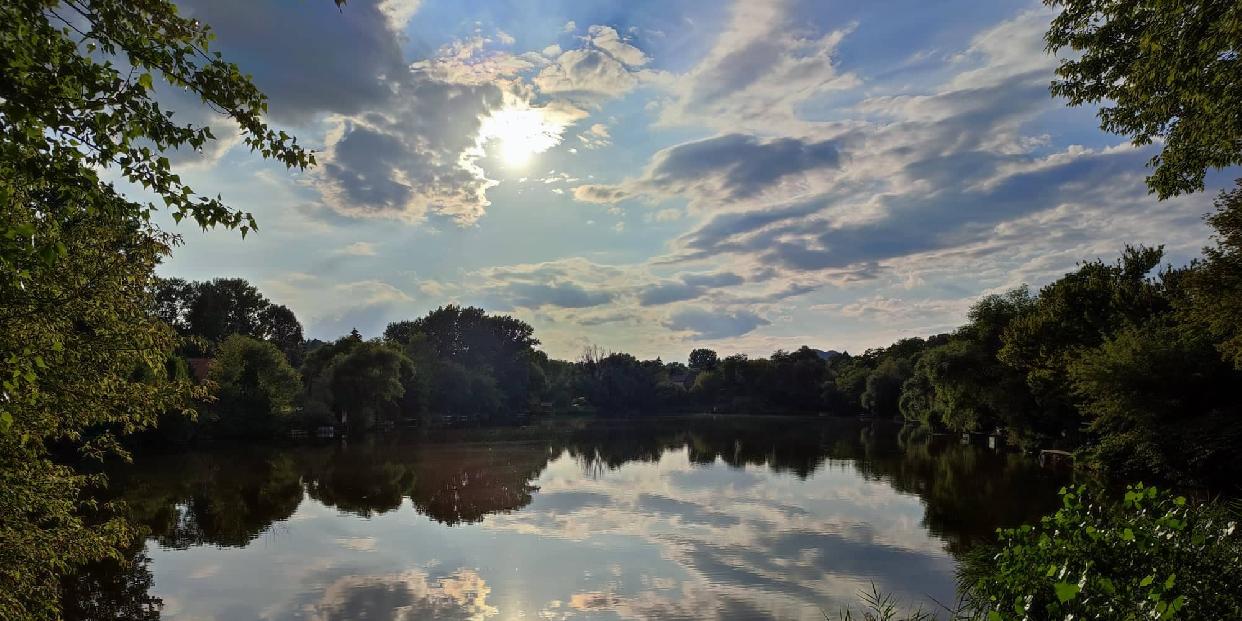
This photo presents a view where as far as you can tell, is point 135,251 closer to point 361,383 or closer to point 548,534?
point 548,534

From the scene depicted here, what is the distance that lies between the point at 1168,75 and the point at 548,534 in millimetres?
18141

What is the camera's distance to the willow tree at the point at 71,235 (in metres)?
4.33

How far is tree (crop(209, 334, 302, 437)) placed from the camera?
5105cm

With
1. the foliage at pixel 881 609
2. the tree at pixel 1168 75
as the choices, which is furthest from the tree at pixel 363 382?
the tree at pixel 1168 75

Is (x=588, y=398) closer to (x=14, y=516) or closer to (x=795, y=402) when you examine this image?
(x=795, y=402)

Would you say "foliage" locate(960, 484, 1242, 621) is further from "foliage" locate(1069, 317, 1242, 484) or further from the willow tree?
"foliage" locate(1069, 317, 1242, 484)

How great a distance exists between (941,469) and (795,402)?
8272cm

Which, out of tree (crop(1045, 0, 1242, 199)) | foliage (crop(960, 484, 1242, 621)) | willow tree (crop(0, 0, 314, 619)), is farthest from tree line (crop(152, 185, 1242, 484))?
foliage (crop(960, 484, 1242, 621))

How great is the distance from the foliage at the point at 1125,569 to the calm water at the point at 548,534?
717 centimetres

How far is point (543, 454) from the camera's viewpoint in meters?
44.9

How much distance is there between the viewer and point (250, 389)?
52.8 meters

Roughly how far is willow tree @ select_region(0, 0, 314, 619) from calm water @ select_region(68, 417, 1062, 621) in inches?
260

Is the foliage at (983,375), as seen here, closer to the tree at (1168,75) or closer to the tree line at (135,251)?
the tree line at (135,251)

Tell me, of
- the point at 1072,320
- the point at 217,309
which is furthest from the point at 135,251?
the point at 217,309
